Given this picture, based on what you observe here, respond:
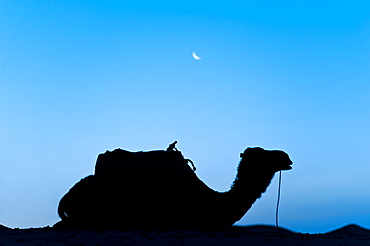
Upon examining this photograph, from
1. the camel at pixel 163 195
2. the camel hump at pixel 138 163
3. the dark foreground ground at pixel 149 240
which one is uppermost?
the camel hump at pixel 138 163

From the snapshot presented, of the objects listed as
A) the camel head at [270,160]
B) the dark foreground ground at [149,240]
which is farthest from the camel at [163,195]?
the dark foreground ground at [149,240]

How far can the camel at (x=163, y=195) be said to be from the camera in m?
10.5

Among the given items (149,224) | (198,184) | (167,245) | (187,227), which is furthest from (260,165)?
(167,245)

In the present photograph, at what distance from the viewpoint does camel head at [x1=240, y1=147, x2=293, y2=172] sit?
1049cm

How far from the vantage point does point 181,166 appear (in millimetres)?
11008

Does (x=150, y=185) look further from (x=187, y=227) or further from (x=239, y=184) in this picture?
(x=239, y=184)

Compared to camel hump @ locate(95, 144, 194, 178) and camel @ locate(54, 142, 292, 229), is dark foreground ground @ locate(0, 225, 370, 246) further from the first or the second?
camel hump @ locate(95, 144, 194, 178)

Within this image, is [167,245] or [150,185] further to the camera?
[150,185]

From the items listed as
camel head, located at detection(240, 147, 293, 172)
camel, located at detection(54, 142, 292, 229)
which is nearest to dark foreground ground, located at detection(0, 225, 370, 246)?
camel, located at detection(54, 142, 292, 229)

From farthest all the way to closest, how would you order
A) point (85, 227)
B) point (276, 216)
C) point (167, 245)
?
1. point (85, 227)
2. point (276, 216)
3. point (167, 245)

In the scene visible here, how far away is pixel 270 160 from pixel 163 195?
2753 mm

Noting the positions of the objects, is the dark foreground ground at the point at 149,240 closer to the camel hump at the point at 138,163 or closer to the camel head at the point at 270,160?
the camel head at the point at 270,160

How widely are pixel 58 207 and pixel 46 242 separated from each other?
13.4ft

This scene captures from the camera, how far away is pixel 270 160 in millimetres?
10492
